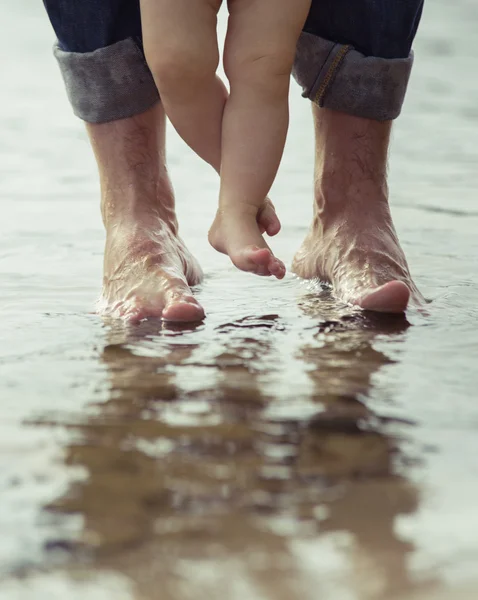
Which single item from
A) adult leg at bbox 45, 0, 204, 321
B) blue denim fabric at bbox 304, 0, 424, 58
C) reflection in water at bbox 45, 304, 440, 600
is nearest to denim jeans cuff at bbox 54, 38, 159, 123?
adult leg at bbox 45, 0, 204, 321

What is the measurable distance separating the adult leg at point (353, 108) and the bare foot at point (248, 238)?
21 cm

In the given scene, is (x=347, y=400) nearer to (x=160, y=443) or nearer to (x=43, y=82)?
(x=160, y=443)

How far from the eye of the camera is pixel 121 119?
166 centimetres

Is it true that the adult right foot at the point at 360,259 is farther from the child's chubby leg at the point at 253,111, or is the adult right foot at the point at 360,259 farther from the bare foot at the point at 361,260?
the child's chubby leg at the point at 253,111

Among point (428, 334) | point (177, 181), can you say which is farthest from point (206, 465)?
point (177, 181)

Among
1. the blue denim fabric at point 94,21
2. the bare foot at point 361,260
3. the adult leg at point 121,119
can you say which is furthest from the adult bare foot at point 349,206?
the blue denim fabric at point 94,21

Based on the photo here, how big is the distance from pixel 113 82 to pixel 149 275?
1.20 feet

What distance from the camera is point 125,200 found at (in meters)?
1.66

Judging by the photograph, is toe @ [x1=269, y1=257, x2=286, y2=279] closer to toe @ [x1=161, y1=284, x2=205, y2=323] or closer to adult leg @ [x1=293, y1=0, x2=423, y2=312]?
toe @ [x1=161, y1=284, x2=205, y2=323]

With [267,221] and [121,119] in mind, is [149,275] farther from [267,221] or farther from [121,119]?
[121,119]

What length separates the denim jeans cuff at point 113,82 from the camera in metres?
1.65

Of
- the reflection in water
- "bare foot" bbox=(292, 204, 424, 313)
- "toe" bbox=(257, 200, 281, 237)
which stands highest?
"toe" bbox=(257, 200, 281, 237)

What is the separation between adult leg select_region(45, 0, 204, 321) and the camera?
5.30ft

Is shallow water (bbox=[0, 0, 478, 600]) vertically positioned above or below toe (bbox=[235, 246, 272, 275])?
below
